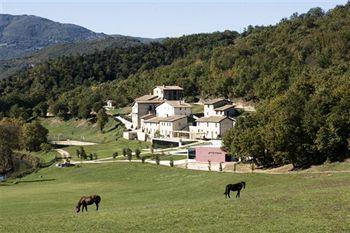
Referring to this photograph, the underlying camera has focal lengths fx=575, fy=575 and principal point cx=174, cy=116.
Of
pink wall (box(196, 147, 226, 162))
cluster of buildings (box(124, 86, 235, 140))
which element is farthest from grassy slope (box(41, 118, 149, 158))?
pink wall (box(196, 147, 226, 162))

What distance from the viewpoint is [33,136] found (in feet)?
359

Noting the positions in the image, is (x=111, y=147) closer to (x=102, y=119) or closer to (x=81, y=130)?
(x=102, y=119)

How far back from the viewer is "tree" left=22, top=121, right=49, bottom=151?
109250mm

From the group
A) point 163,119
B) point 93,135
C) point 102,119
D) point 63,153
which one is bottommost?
point 63,153

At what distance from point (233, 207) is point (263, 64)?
10818 centimetres

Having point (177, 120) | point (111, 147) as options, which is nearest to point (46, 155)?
point (111, 147)

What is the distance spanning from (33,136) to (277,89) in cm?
4669

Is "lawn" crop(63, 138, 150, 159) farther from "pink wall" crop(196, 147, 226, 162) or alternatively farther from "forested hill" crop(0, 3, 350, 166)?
"forested hill" crop(0, 3, 350, 166)

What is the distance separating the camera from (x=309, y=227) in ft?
76.0

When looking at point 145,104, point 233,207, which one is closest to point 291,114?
point 233,207

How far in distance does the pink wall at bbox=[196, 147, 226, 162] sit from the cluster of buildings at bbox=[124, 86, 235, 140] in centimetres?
2453

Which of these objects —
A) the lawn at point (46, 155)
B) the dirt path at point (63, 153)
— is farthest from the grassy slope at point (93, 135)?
the lawn at point (46, 155)

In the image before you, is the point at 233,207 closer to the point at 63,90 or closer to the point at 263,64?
the point at 263,64

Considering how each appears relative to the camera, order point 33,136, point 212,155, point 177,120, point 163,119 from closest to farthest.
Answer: point 212,155 → point 177,120 → point 33,136 → point 163,119
